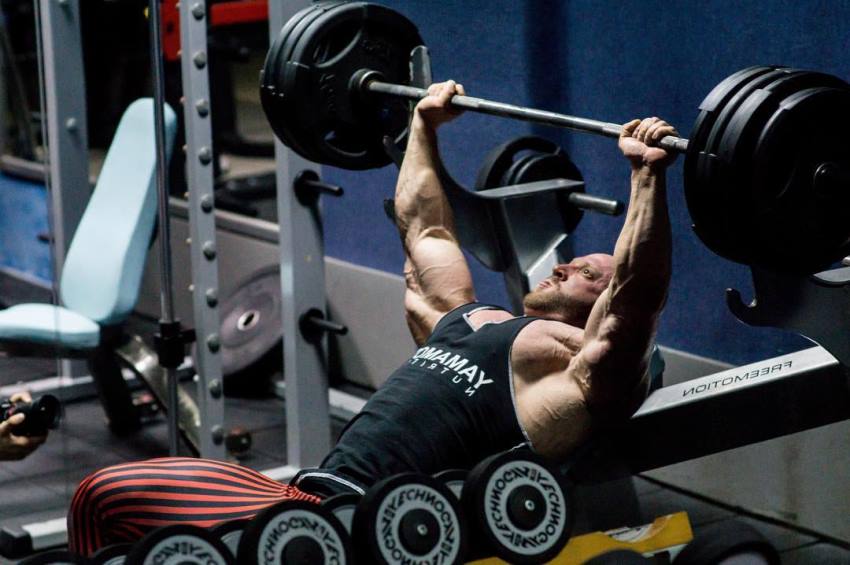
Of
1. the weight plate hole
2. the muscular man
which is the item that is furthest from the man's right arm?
the weight plate hole

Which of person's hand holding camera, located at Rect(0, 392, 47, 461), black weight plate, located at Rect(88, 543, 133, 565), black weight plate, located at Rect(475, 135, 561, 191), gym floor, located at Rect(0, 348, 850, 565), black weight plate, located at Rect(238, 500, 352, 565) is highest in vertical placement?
black weight plate, located at Rect(475, 135, 561, 191)

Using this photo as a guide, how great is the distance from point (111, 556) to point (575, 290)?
887 mm

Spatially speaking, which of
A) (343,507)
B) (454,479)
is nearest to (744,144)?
(454,479)

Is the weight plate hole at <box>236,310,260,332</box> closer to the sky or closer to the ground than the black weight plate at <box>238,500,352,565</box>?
closer to the ground

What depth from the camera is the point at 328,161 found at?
8.39 feet

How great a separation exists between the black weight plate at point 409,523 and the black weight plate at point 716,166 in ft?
1.62

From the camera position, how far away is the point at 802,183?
1.74m

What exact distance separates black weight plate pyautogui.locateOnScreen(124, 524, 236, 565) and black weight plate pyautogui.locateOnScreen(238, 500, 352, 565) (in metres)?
0.03

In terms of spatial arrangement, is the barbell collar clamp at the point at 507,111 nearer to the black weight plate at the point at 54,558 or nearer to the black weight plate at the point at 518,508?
the black weight plate at the point at 518,508

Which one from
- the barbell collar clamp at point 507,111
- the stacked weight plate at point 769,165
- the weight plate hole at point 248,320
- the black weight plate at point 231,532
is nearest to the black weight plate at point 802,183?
the stacked weight plate at point 769,165

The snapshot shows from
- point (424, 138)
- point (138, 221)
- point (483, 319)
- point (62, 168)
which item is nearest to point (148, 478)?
point (483, 319)

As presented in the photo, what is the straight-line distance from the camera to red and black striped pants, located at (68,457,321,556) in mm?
1937

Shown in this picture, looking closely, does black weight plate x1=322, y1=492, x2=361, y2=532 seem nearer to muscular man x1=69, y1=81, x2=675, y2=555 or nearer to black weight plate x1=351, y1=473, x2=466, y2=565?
black weight plate x1=351, y1=473, x2=466, y2=565

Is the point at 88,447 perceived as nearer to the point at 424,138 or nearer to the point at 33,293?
the point at 33,293
